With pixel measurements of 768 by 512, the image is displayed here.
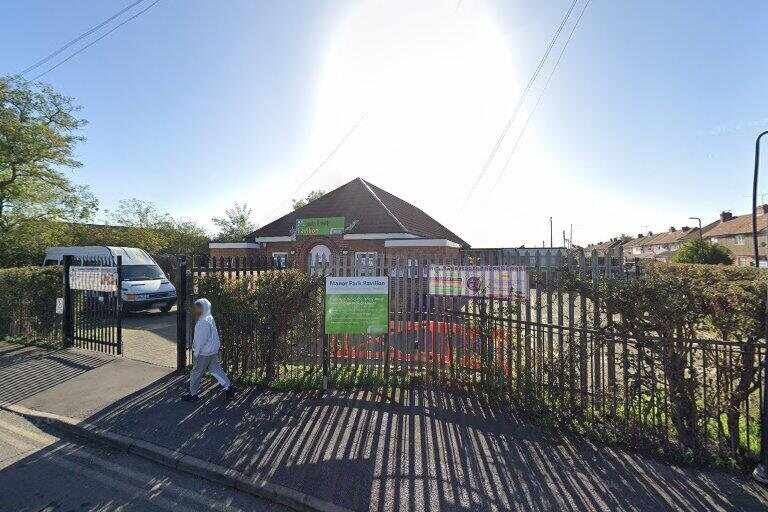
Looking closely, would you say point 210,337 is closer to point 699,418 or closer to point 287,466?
point 287,466

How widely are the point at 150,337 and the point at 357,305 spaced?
23.2ft

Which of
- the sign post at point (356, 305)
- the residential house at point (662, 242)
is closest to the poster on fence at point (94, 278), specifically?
the sign post at point (356, 305)

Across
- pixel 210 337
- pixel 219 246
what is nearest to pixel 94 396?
pixel 210 337

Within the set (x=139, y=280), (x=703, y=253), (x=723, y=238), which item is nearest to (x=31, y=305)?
(x=139, y=280)

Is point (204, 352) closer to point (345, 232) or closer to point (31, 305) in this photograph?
point (31, 305)

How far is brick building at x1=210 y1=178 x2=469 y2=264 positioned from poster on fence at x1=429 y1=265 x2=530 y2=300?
1161cm

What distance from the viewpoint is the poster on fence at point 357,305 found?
569 centimetres

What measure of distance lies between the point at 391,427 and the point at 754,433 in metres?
3.94

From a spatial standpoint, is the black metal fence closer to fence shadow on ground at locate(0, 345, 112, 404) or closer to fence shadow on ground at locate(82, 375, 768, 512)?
fence shadow on ground at locate(82, 375, 768, 512)

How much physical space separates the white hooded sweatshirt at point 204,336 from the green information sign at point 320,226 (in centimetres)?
1623

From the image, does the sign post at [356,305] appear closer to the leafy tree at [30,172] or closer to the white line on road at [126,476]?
the white line on road at [126,476]

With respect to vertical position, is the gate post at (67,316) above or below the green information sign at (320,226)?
below

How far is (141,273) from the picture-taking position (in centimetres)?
1373

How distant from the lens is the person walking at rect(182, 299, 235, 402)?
17.3 feet
